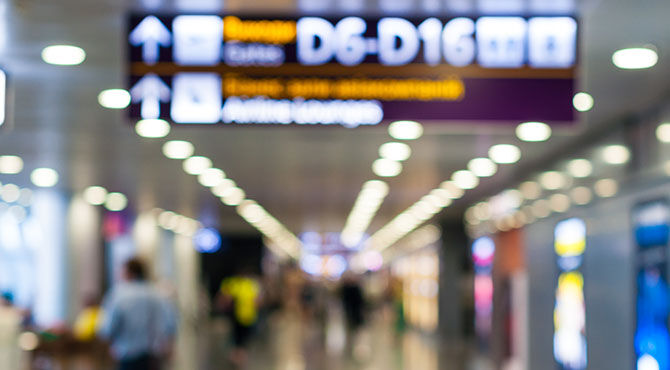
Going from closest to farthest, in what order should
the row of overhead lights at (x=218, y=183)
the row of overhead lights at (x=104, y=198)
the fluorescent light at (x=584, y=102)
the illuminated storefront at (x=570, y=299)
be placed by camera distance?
the fluorescent light at (x=584, y=102) → the illuminated storefront at (x=570, y=299) → the row of overhead lights at (x=218, y=183) → the row of overhead lights at (x=104, y=198)

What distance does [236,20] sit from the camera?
594 cm

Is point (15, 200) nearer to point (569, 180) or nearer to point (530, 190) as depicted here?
point (530, 190)

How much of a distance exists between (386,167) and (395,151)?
1712 mm

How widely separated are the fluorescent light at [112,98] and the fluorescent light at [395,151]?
3664mm

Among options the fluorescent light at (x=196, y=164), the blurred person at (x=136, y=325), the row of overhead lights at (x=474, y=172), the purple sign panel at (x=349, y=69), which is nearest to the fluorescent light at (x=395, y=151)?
the row of overhead lights at (x=474, y=172)

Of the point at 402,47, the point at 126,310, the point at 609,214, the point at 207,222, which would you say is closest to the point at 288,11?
the point at 402,47

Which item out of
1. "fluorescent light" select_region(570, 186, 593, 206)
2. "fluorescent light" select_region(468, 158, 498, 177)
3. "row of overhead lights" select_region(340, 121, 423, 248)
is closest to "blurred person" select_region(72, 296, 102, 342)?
"row of overhead lights" select_region(340, 121, 423, 248)

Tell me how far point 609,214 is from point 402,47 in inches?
238

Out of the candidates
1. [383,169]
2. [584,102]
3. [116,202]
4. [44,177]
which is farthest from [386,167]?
[116,202]

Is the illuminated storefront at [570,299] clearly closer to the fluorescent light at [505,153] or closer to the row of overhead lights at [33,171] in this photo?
the fluorescent light at [505,153]

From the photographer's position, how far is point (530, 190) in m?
15.2

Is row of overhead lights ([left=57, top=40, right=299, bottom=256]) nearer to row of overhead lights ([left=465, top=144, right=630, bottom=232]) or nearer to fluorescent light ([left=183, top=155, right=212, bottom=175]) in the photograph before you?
fluorescent light ([left=183, top=155, right=212, bottom=175])

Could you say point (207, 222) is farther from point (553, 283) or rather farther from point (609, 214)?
point (609, 214)

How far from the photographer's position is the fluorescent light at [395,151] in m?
11.9
